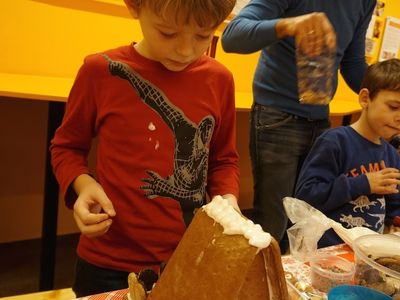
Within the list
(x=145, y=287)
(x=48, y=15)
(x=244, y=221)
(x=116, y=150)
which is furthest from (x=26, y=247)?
(x=244, y=221)

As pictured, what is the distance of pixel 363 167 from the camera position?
1259mm

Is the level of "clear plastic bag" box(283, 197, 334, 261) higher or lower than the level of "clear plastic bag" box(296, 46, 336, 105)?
lower

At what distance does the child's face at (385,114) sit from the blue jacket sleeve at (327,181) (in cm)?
15

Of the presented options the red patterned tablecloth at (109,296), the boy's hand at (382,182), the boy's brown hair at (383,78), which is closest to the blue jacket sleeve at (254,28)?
the boy's brown hair at (383,78)

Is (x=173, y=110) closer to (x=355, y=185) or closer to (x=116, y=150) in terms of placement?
(x=116, y=150)

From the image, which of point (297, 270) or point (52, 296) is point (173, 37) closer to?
point (297, 270)

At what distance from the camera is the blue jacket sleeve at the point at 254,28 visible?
1.08 metres

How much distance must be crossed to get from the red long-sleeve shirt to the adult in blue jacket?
441 millimetres

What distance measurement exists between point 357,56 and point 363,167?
20.1 inches

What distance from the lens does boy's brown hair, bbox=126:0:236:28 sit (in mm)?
654

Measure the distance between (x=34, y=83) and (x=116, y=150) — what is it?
45.6 inches

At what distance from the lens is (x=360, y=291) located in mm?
624

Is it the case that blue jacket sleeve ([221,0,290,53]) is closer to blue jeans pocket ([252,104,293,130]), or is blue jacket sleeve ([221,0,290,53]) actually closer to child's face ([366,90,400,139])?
blue jeans pocket ([252,104,293,130])

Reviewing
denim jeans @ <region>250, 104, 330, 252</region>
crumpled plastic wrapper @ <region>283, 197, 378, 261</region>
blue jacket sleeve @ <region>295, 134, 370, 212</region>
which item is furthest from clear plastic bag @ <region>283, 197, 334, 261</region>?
denim jeans @ <region>250, 104, 330, 252</region>
